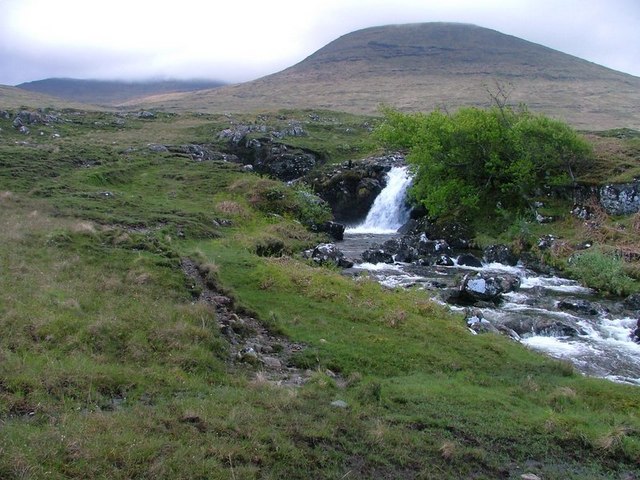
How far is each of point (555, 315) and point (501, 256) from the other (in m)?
11.5

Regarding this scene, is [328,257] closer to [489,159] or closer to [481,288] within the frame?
[481,288]

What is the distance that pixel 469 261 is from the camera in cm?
3422

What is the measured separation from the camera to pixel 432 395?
13.3 m

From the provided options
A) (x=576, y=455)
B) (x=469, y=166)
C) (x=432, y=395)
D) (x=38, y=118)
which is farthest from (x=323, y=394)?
(x=38, y=118)

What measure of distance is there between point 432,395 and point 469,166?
3432 centimetres

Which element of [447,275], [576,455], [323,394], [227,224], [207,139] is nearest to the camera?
[576,455]

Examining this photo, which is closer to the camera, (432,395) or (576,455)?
(576,455)

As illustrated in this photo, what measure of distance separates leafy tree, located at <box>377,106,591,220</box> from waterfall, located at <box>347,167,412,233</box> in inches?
124

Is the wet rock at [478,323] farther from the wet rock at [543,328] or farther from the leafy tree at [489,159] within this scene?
the leafy tree at [489,159]

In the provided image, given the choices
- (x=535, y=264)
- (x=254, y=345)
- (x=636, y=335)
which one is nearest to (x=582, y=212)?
(x=535, y=264)

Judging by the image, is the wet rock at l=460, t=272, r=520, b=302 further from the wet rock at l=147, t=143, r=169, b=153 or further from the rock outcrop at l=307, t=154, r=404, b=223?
the wet rock at l=147, t=143, r=169, b=153

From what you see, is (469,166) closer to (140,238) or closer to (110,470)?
(140,238)

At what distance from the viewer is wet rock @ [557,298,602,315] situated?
79.1 ft

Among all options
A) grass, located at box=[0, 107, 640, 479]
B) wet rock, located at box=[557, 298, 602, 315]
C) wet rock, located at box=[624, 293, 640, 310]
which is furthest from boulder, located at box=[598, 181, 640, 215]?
grass, located at box=[0, 107, 640, 479]
